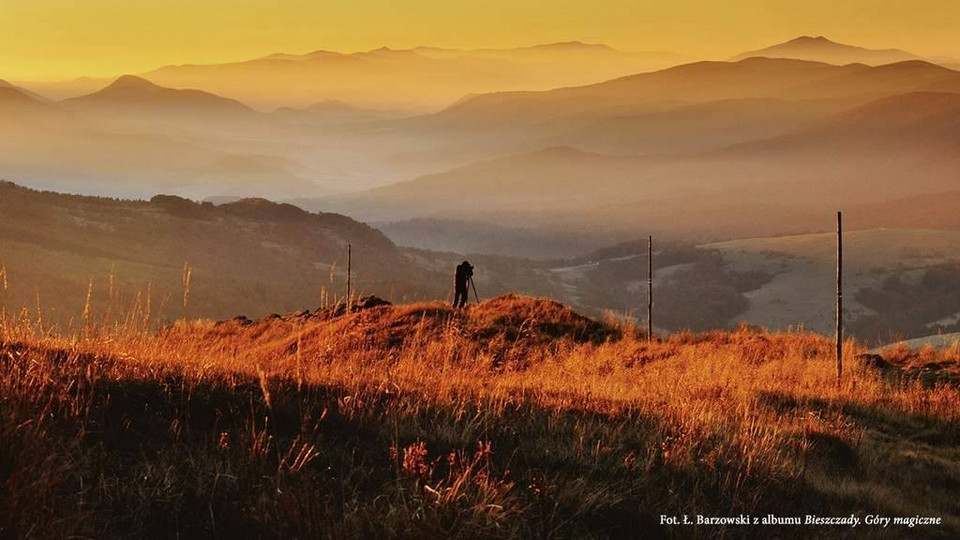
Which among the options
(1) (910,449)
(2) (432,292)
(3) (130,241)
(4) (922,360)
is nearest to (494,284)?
(2) (432,292)

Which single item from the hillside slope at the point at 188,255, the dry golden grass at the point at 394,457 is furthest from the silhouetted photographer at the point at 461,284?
the hillside slope at the point at 188,255

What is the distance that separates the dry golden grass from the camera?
425 centimetres

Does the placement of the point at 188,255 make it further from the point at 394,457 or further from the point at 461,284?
the point at 394,457

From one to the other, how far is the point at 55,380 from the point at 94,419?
0.49 m

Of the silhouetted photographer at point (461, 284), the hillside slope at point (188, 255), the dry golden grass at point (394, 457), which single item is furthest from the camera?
the hillside slope at point (188, 255)

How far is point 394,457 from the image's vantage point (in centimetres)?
511

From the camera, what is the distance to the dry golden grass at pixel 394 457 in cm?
425

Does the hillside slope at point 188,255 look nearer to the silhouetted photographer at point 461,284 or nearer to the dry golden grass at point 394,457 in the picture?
the silhouetted photographer at point 461,284

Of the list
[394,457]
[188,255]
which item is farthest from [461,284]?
[188,255]

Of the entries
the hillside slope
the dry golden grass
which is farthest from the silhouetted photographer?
the hillside slope

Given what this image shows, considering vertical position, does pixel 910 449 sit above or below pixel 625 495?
below

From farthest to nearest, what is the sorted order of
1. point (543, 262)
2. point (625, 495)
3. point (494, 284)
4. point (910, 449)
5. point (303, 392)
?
point (543, 262)
point (494, 284)
point (910, 449)
point (303, 392)
point (625, 495)

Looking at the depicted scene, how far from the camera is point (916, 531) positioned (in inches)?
237

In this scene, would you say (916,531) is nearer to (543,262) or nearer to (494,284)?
(494,284)
